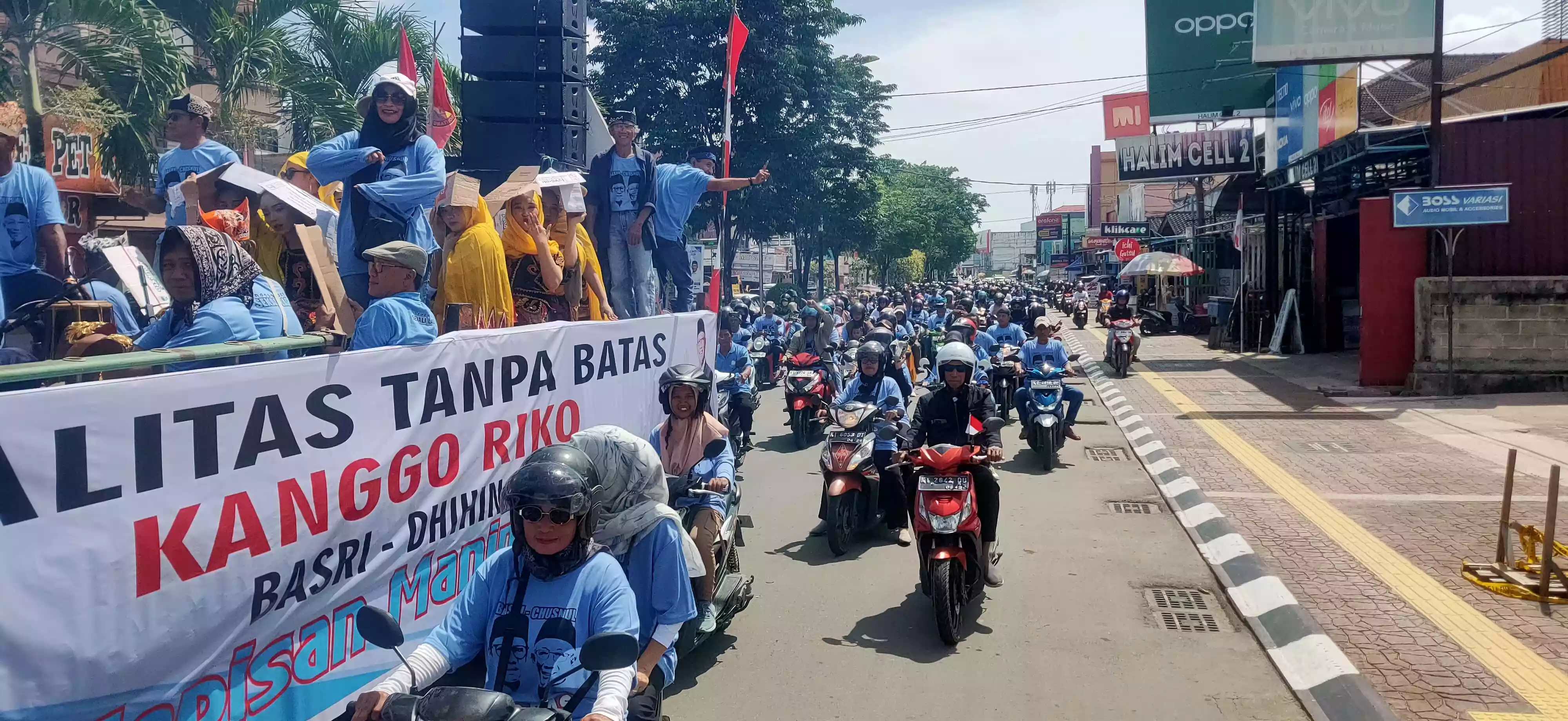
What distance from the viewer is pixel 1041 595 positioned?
21.6 ft

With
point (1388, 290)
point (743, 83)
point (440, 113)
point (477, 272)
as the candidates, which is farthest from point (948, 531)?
point (743, 83)

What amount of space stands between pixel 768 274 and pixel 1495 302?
2331 inches

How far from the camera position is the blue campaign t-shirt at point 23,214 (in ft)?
19.1

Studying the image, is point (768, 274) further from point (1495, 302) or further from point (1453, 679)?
point (1453, 679)

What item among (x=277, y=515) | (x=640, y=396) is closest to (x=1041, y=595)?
(x=640, y=396)

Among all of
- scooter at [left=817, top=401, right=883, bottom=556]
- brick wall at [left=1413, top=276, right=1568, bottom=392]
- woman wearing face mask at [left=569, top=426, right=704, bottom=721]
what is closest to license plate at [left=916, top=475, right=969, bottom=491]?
scooter at [left=817, top=401, right=883, bottom=556]

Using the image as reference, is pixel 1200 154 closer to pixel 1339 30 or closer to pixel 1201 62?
pixel 1201 62

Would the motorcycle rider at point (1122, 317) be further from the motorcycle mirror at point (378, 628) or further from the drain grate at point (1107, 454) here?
the motorcycle mirror at point (378, 628)

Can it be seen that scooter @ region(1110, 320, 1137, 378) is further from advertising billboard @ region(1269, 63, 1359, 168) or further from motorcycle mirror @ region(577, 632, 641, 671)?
motorcycle mirror @ region(577, 632, 641, 671)

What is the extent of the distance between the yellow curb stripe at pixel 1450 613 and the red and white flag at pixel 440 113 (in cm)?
830

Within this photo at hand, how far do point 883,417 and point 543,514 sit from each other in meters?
5.72

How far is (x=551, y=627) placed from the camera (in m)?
3.05

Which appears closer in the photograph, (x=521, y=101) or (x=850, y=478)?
(x=850, y=478)

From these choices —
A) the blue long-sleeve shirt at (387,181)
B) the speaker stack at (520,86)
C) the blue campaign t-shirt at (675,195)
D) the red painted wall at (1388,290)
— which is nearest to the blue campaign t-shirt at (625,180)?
the blue campaign t-shirt at (675,195)
